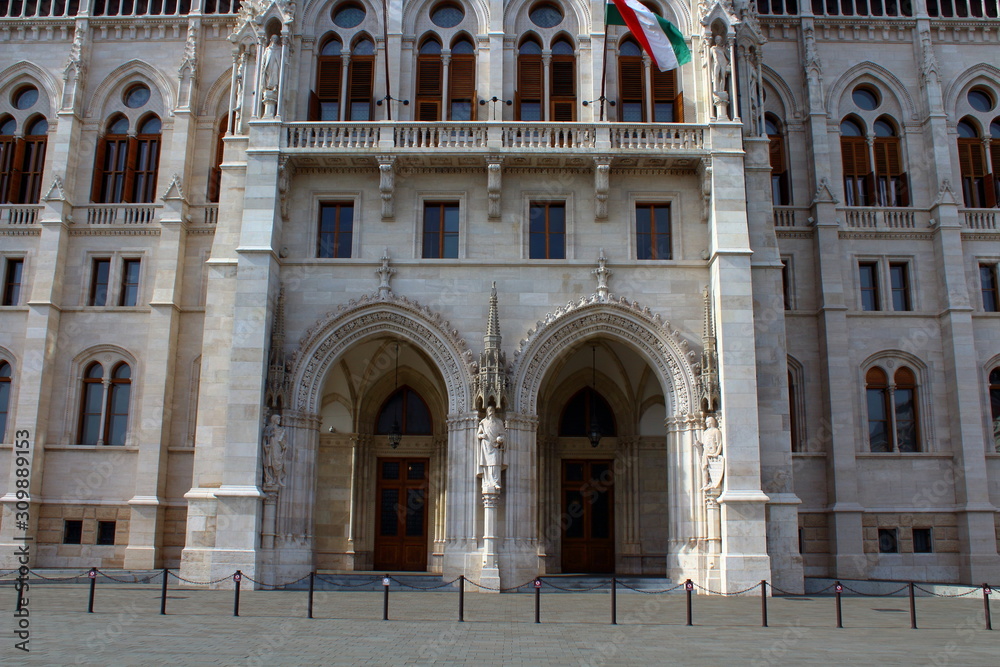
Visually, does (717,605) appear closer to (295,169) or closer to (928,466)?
(928,466)

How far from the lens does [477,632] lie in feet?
52.7

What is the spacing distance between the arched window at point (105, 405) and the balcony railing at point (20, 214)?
588 centimetres

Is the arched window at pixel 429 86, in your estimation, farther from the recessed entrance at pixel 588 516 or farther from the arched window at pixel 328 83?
the recessed entrance at pixel 588 516

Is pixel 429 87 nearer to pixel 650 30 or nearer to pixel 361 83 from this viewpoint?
pixel 361 83

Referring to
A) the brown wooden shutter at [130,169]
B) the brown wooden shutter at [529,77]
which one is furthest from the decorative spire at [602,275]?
the brown wooden shutter at [130,169]

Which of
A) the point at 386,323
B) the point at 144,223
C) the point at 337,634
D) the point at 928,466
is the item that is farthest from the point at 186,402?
the point at 928,466

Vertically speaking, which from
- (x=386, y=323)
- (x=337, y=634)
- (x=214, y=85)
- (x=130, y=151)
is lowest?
(x=337, y=634)

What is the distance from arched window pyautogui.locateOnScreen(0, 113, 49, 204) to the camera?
1271 inches

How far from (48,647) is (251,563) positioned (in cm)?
1013

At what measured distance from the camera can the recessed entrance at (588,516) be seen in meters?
29.6

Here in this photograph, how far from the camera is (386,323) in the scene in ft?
84.8

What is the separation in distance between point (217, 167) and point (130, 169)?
120 inches

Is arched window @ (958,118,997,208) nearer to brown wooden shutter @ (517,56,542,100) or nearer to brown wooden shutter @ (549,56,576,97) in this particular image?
brown wooden shutter @ (549,56,576,97)

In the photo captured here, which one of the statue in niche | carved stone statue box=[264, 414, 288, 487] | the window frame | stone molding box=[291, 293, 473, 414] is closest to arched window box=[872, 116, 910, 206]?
the statue in niche
